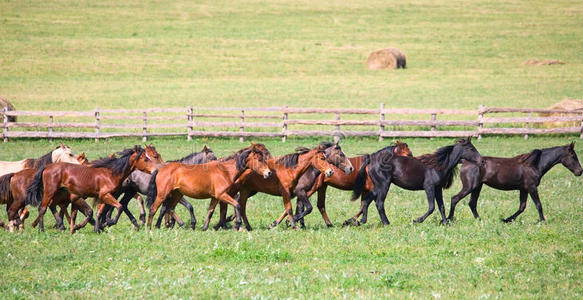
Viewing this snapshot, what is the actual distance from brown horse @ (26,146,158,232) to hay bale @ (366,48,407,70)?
1592 inches

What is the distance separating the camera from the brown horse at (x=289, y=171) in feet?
41.2

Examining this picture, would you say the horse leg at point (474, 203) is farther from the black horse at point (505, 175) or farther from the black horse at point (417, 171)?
the black horse at point (417, 171)

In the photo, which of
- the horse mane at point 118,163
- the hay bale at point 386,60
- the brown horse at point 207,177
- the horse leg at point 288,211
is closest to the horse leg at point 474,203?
the horse leg at point 288,211

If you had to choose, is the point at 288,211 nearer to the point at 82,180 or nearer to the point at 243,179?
the point at 243,179

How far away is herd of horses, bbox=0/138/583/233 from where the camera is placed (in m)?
12.3

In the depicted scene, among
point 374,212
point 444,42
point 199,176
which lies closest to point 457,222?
point 374,212

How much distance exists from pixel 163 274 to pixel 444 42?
5500cm

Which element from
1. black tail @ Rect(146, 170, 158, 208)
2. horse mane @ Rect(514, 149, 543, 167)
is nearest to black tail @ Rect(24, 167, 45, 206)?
black tail @ Rect(146, 170, 158, 208)

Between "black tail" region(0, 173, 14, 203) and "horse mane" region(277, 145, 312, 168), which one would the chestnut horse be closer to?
"black tail" region(0, 173, 14, 203)

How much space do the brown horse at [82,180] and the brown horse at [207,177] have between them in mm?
621

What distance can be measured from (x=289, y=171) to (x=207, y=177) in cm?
144

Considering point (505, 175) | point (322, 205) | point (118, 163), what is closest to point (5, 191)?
point (118, 163)

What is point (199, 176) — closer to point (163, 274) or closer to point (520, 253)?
point (163, 274)

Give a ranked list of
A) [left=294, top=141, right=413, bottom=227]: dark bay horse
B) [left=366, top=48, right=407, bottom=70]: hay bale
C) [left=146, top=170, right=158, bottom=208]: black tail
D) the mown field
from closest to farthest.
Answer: the mown field → [left=146, top=170, right=158, bottom=208]: black tail → [left=294, top=141, right=413, bottom=227]: dark bay horse → [left=366, top=48, right=407, bottom=70]: hay bale
